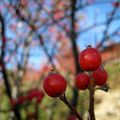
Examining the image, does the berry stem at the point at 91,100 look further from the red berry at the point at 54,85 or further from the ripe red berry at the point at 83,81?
the red berry at the point at 54,85

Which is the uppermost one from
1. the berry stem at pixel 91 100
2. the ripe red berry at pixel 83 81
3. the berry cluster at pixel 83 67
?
the berry cluster at pixel 83 67

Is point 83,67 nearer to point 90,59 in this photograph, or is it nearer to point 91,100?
point 90,59

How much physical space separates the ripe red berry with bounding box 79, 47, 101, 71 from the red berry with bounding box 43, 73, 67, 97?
0.17 meters

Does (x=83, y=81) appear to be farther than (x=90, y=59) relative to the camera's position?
Yes

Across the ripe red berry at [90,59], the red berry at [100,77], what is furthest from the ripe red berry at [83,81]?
the ripe red berry at [90,59]

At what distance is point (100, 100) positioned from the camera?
18.4 metres

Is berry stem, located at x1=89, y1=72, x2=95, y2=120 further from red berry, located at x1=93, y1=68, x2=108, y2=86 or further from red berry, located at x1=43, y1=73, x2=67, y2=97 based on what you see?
red berry, located at x1=43, y1=73, x2=67, y2=97

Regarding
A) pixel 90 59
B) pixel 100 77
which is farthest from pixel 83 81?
pixel 90 59

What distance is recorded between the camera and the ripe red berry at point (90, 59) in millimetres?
2375

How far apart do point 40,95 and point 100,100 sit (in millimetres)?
11423

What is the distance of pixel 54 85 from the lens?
2.37 metres

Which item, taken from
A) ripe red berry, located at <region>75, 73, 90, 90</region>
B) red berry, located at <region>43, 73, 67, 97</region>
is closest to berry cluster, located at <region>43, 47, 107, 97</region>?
red berry, located at <region>43, 73, 67, 97</region>

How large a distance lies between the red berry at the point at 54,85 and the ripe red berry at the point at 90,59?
0.57 ft

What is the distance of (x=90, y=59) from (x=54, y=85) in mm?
284
